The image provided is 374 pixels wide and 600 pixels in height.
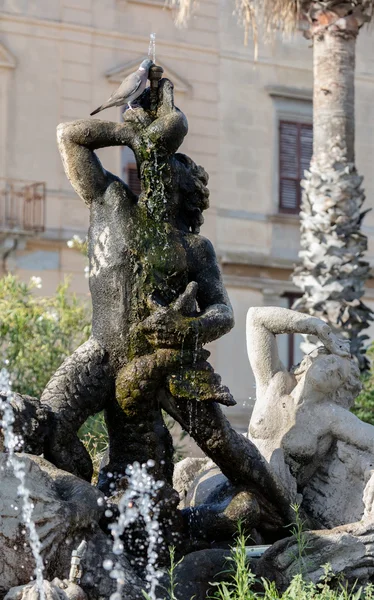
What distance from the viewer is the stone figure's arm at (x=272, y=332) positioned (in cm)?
797

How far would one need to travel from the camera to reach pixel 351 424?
25.7ft

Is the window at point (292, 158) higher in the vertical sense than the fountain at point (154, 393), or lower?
higher

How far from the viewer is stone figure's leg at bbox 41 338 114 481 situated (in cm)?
673

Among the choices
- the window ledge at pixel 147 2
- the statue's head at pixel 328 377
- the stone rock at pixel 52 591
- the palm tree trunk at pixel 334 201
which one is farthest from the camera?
the window ledge at pixel 147 2

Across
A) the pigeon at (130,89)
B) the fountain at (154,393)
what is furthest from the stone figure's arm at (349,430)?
the pigeon at (130,89)

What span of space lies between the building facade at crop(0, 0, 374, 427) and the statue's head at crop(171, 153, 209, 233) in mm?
15625

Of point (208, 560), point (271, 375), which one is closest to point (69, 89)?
point (271, 375)

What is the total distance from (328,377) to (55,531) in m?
2.28

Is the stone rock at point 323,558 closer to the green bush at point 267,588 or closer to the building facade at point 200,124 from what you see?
the green bush at point 267,588

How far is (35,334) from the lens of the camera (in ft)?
48.6

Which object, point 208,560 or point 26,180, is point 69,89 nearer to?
point 26,180

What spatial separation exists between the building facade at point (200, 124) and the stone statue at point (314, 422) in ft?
48.8

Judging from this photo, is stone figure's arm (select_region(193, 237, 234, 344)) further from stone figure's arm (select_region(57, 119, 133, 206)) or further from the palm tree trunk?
the palm tree trunk

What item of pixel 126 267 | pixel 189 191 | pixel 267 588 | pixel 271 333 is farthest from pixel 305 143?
pixel 267 588
